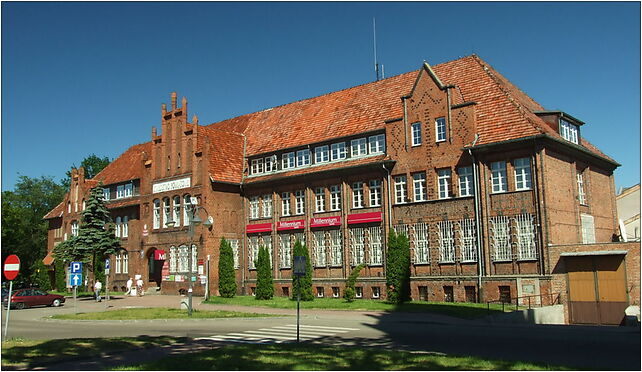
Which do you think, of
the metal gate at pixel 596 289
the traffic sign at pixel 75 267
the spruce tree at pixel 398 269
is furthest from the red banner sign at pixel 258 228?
the metal gate at pixel 596 289

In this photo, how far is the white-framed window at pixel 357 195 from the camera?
39.2 metres

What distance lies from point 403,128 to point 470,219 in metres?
6.93

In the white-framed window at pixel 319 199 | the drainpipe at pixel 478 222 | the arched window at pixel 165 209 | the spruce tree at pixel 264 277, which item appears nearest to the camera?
the drainpipe at pixel 478 222

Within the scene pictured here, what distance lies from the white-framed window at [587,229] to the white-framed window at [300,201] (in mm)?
17473

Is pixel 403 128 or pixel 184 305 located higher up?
pixel 403 128

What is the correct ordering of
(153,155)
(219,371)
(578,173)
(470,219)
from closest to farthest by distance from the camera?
(219,371) < (470,219) < (578,173) < (153,155)

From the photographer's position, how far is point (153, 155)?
1943 inches

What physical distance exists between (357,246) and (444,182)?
719 centimetres

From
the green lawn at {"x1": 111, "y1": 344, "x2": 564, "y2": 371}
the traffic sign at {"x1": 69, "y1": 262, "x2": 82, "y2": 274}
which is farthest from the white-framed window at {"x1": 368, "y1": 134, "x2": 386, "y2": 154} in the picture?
the green lawn at {"x1": 111, "y1": 344, "x2": 564, "y2": 371}

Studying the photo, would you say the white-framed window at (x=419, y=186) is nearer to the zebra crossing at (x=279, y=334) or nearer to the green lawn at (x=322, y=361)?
the zebra crossing at (x=279, y=334)

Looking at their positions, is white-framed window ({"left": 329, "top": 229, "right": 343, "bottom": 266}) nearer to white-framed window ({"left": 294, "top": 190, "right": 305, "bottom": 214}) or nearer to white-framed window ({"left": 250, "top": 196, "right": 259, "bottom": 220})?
white-framed window ({"left": 294, "top": 190, "right": 305, "bottom": 214})

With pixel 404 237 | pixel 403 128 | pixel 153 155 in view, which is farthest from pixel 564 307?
pixel 153 155

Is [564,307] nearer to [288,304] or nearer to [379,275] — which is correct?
[379,275]

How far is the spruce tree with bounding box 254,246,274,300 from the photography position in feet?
130
